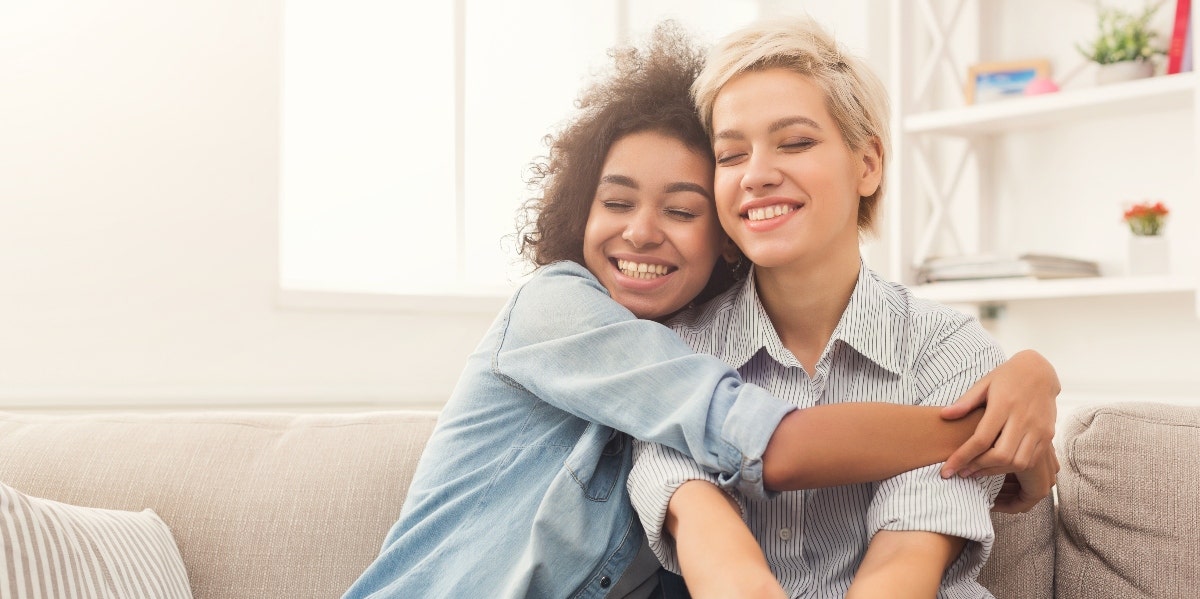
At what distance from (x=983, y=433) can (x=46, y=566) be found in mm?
1019

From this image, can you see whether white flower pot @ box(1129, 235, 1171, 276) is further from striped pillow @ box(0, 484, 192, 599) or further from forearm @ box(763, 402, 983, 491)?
striped pillow @ box(0, 484, 192, 599)

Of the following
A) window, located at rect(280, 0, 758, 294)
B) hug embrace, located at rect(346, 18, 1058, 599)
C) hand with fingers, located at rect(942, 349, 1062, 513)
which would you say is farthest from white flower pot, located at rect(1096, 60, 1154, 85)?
hand with fingers, located at rect(942, 349, 1062, 513)

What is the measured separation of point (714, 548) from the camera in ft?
3.56

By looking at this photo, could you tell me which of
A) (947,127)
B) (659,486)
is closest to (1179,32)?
(947,127)

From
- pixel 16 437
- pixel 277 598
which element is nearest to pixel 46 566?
pixel 277 598

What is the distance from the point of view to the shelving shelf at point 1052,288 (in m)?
3.02

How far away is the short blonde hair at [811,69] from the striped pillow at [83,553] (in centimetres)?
93

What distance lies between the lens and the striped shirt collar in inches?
51.3

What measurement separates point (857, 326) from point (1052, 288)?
7.15 feet

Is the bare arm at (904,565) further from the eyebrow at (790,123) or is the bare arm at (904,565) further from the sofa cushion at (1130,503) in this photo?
the eyebrow at (790,123)

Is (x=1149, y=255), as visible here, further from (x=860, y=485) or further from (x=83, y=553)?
(x=83, y=553)

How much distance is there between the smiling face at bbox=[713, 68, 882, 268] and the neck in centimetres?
2

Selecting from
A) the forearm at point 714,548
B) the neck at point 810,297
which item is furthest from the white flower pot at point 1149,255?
Result: the forearm at point 714,548

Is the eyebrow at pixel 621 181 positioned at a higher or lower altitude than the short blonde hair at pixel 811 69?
lower
